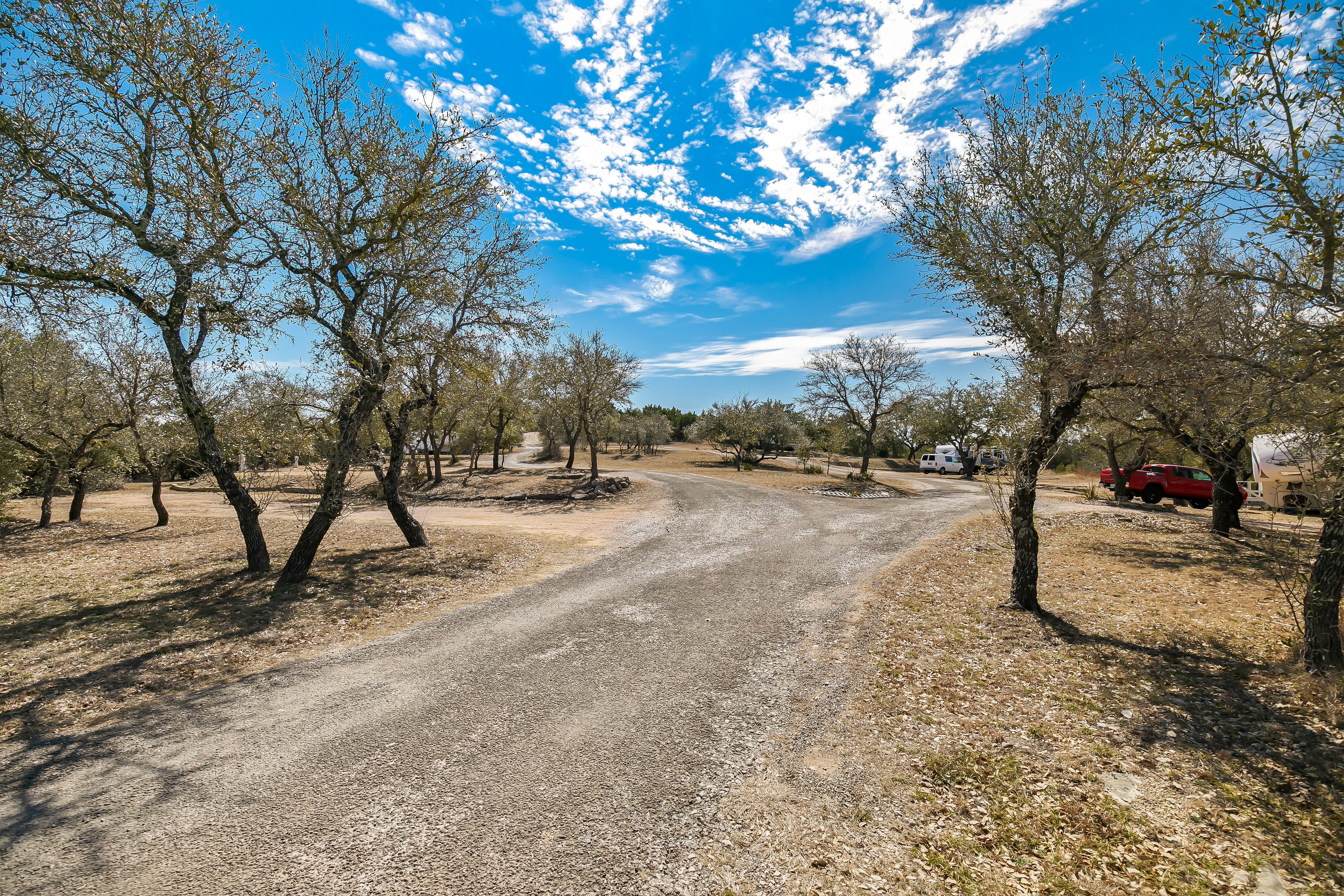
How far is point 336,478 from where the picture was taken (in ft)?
36.2

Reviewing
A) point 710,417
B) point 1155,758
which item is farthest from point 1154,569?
point 710,417

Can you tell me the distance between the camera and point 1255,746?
5203 millimetres

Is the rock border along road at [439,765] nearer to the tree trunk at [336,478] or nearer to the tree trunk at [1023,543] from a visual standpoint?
the tree trunk at [1023,543]

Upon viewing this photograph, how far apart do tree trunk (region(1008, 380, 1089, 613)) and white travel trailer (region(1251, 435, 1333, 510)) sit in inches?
Result: 90.7

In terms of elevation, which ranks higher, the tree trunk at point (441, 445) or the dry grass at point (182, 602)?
the tree trunk at point (441, 445)

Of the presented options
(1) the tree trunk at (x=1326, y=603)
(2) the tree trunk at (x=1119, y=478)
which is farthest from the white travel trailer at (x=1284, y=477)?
(2) the tree trunk at (x=1119, y=478)

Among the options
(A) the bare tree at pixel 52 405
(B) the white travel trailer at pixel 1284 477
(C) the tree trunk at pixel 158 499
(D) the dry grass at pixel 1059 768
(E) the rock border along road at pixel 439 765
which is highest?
A: (A) the bare tree at pixel 52 405

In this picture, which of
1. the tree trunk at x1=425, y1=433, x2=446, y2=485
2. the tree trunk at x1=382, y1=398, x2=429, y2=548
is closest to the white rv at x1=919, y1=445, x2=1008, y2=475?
the tree trunk at x1=425, y1=433, x2=446, y2=485

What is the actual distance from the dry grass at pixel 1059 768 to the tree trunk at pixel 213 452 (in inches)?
435

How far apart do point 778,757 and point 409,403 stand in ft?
43.0

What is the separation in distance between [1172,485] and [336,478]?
110 feet

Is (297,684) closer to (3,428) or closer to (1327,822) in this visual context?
(1327,822)

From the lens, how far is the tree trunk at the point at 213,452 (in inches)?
397

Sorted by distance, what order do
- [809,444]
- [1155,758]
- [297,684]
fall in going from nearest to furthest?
[1155,758]
[297,684]
[809,444]
